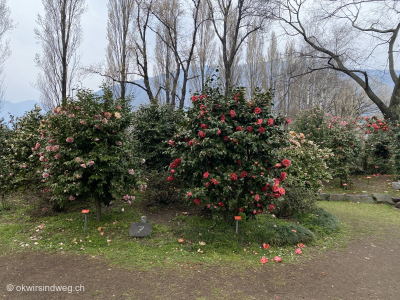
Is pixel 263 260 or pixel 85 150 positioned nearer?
pixel 263 260

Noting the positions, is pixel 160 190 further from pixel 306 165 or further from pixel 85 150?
pixel 306 165

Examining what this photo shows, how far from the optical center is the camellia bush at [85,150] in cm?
422

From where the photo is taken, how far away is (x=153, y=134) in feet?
22.7

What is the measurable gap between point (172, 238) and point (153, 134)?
338 cm

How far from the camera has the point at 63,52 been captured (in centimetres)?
1232

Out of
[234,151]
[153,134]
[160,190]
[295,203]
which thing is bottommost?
[295,203]

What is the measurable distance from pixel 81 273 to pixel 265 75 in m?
22.8

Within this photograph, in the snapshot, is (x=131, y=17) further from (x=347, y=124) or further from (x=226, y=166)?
(x=226, y=166)

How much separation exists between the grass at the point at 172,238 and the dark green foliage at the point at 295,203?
0.22 metres

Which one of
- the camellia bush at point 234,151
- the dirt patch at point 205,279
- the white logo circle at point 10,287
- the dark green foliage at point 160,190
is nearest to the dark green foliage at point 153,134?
the dark green foliage at point 160,190

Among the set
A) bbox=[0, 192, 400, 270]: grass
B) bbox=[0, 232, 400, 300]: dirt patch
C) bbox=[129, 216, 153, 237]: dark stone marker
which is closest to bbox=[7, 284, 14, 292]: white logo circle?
bbox=[0, 232, 400, 300]: dirt patch

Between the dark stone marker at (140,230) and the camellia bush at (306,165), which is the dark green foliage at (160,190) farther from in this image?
the camellia bush at (306,165)

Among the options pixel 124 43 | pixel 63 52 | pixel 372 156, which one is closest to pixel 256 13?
pixel 124 43

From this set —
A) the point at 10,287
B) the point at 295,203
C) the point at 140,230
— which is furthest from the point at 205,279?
the point at 295,203
